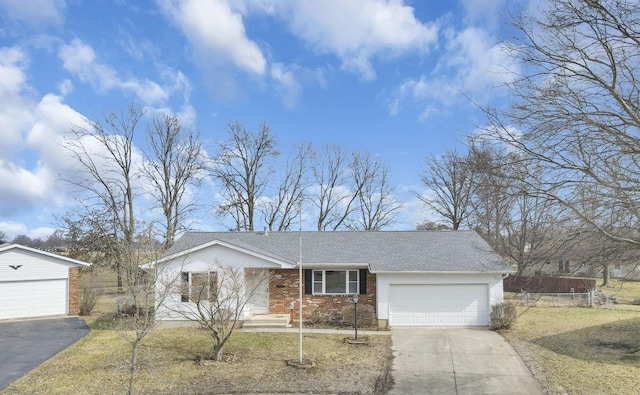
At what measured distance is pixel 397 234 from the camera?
2255cm

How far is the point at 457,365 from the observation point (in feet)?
40.2

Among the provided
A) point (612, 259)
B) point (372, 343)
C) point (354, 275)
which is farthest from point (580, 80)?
point (354, 275)

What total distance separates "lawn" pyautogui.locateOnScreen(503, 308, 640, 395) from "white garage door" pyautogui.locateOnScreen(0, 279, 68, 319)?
69.2 feet

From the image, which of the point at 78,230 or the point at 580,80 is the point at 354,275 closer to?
the point at 580,80

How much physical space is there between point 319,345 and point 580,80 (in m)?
10.8

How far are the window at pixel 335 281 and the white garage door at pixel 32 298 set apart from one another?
1361 cm

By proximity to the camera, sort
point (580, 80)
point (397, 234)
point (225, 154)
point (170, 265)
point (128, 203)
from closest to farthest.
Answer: point (580, 80)
point (170, 265)
point (397, 234)
point (128, 203)
point (225, 154)

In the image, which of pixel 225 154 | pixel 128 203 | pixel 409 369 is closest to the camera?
pixel 409 369

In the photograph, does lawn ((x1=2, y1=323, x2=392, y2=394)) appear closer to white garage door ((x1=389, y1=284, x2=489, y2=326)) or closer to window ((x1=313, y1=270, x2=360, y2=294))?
white garage door ((x1=389, y1=284, x2=489, y2=326))

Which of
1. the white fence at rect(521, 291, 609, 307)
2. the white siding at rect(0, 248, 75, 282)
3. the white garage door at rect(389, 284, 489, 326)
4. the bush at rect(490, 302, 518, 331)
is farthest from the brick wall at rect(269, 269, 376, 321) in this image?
the white siding at rect(0, 248, 75, 282)

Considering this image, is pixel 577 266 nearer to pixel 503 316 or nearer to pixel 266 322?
pixel 503 316

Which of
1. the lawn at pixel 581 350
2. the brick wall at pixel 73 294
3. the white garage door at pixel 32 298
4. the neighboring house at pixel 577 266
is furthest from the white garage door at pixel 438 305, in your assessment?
the white garage door at pixel 32 298

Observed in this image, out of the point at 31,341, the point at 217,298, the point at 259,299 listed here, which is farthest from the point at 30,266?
the point at 217,298

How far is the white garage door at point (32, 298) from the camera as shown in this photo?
21375mm
